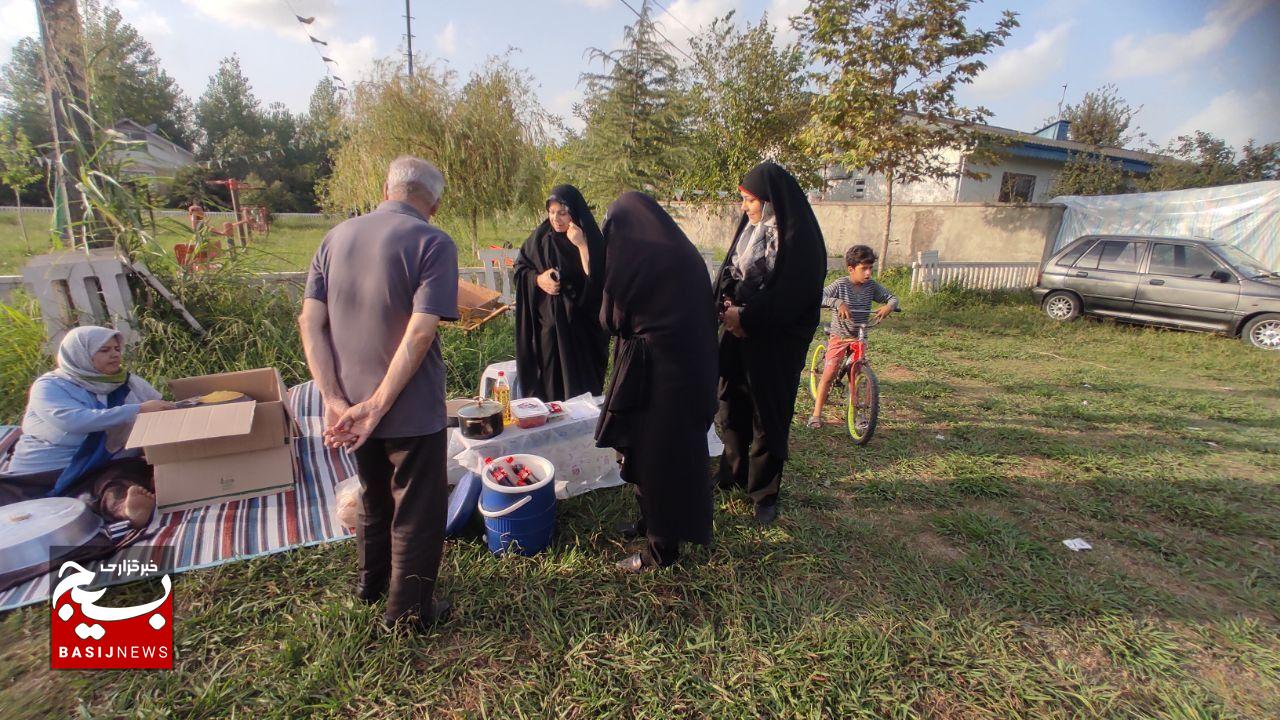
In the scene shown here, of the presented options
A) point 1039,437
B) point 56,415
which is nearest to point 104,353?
point 56,415

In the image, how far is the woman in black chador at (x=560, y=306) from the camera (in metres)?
3.44

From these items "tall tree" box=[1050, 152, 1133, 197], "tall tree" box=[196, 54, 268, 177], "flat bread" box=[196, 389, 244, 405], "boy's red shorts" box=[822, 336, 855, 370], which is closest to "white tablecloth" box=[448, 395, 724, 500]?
"flat bread" box=[196, 389, 244, 405]

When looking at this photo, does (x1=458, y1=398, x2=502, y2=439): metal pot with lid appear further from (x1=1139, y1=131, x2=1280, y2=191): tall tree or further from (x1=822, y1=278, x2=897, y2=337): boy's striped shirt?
(x1=1139, y1=131, x2=1280, y2=191): tall tree

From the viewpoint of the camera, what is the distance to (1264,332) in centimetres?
703

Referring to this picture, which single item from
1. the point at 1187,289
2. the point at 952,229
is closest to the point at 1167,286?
the point at 1187,289

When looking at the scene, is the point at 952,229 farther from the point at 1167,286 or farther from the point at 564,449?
the point at 564,449

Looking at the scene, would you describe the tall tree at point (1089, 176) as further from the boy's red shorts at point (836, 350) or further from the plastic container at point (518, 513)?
the plastic container at point (518, 513)

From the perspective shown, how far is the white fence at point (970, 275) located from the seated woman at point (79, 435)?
414 inches

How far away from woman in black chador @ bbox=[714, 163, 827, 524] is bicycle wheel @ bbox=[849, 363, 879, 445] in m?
1.28

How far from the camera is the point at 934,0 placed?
851 centimetres

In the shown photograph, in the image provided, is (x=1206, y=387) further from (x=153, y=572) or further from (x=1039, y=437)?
(x=153, y=572)

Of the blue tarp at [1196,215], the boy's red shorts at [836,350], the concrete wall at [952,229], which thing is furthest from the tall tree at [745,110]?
the boy's red shorts at [836,350]

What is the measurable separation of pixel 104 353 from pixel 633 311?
110 inches

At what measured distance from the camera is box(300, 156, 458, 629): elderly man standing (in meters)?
1.84
